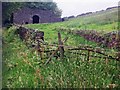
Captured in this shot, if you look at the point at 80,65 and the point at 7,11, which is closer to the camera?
the point at 80,65

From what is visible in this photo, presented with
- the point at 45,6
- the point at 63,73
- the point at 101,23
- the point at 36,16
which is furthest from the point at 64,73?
the point at 45,6

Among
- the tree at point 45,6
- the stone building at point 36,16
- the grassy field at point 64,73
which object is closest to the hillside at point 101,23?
the stone building at point 36,16

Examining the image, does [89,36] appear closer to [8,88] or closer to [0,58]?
[0,58]

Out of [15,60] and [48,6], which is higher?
[48,6]

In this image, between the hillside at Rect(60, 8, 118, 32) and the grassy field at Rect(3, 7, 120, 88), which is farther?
the hillside at Rect(60, 8, 118, 32)

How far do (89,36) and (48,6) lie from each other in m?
34.0

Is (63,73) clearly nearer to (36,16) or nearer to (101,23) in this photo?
(101,23)

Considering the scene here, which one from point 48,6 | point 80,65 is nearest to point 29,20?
point 48,6

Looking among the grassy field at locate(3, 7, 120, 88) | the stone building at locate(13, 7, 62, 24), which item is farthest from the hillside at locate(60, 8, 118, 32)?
the grassy field at locate(3, 7, 120, 88)

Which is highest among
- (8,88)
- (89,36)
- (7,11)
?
(7,11)

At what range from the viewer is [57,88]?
9172 mm

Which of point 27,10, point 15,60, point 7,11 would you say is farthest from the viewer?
point 27,10

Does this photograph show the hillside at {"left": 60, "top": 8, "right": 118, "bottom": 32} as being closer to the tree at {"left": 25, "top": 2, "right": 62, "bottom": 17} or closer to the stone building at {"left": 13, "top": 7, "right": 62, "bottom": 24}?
the stone building at {"left": 13, "top": 7, "right": 62, "bottom": 24}

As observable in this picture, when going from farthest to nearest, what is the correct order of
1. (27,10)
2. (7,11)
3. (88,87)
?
1. (27,10)
2. (7,11)
3. (88,87)
